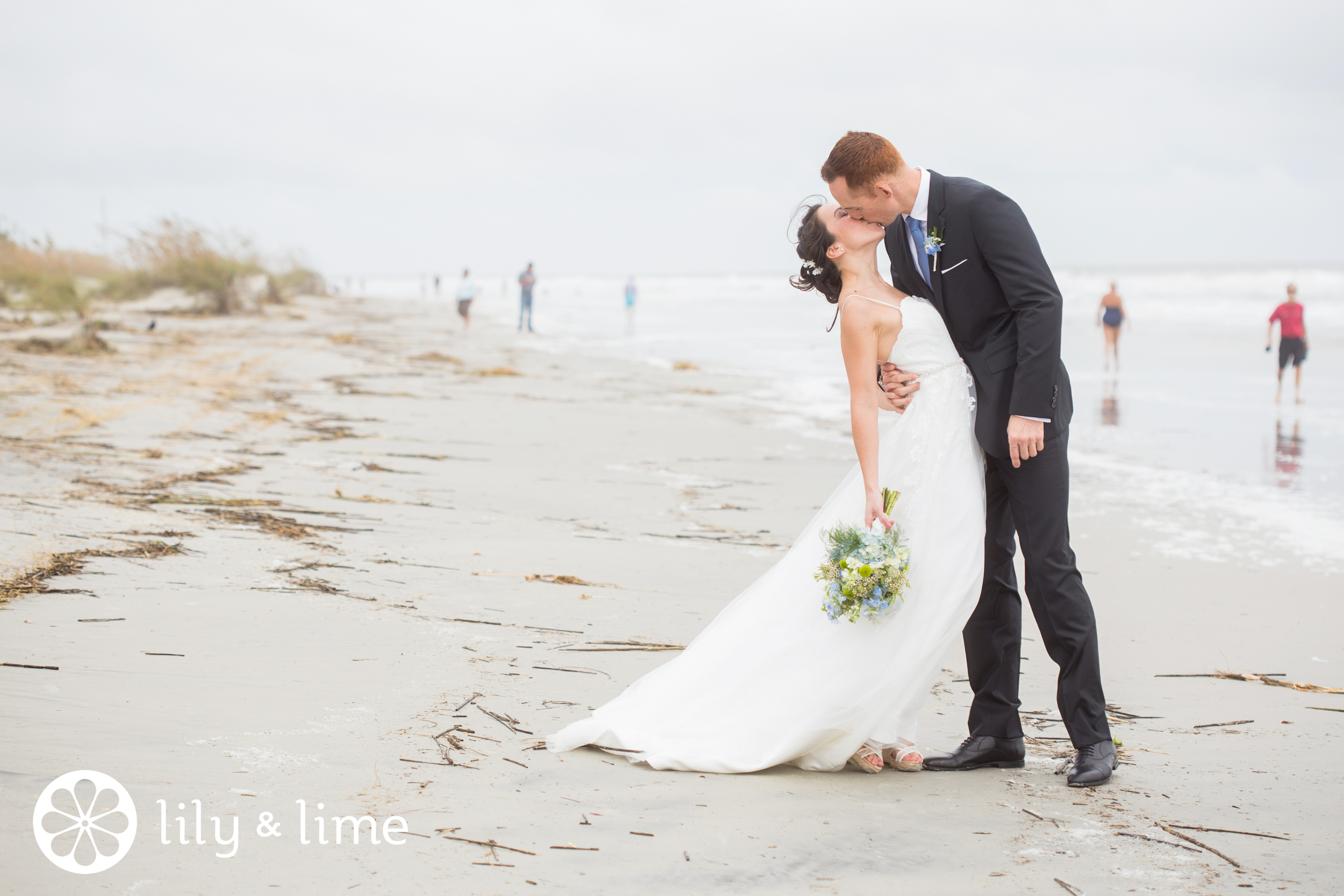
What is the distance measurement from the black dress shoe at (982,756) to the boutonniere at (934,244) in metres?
1.45

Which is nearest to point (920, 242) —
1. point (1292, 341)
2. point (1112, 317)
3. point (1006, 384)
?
point (1006, 384)

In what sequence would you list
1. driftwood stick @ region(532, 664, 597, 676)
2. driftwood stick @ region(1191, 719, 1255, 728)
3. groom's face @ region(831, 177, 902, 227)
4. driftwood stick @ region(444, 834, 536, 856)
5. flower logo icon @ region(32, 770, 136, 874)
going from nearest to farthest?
flower logo icon @ region(32, 770, 136, 874) < driftwood stick @ region(444, 834, 536, 856) < groom's face @ region(831, 177, 902, 227) < driftwood stick @ region(1191, 719, 1255, 728) < driftwood stick @ region(532, 664, 597, 676)

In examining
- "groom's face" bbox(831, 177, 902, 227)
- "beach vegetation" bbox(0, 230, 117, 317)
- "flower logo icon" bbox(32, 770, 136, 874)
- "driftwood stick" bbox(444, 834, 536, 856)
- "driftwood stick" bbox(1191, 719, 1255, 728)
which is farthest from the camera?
"beach vegetation" bbox(0, 230, 117, 317)

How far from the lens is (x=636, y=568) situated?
504cm

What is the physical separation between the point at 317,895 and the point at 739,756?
1.23 meters

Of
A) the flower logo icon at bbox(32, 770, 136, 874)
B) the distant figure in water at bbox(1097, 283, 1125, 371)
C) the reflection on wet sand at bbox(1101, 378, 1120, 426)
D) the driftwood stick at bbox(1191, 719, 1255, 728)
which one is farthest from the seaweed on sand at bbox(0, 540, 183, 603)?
the distant figure in water at bbox(1097, 283, 1125, 371)

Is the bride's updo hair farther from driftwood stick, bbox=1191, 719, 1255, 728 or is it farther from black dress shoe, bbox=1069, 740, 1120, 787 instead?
driftwood stick, bbox=1191, 719, 1255, 728

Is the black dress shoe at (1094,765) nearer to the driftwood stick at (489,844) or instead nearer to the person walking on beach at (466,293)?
the driftwood stick at (489,844)

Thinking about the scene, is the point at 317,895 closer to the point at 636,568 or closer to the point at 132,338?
the point at 636,568

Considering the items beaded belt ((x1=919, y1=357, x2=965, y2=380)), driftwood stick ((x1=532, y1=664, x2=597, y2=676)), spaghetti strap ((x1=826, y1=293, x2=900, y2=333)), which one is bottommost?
driftwood stick ((x1=532, y1=664, x2=597, y2=676))

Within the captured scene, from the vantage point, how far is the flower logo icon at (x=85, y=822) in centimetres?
216

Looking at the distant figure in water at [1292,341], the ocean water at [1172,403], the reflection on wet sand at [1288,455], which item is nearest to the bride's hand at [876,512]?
the ocean water at [1172,403]

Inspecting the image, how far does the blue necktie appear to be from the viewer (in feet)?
10.2

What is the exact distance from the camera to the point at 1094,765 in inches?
114
